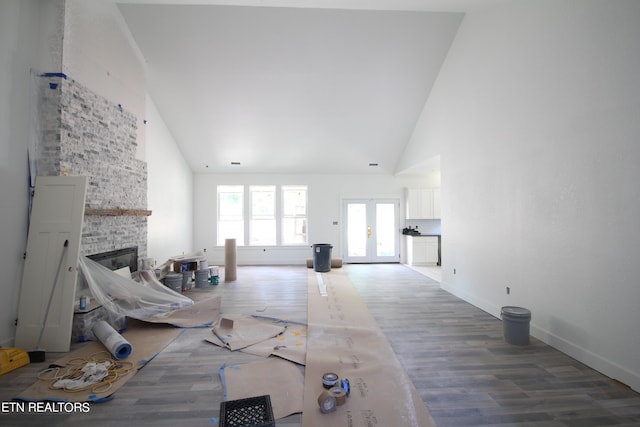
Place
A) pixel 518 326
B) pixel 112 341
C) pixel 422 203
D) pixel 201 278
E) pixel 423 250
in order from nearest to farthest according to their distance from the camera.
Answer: pixel 112 341 < pixel 518 326 < pixel 201 278 < pixel 423 250 < pixel 422 203

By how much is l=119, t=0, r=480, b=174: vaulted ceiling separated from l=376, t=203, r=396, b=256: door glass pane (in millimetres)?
1892

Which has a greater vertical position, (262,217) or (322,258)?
(262,217)

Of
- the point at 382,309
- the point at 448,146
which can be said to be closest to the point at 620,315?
the point at 382,309

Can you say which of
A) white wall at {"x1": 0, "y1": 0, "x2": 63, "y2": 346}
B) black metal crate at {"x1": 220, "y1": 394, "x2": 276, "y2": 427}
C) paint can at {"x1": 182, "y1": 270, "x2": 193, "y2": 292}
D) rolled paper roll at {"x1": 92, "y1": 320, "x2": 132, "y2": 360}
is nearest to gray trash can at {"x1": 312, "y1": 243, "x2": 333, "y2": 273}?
paint can at {"x1": 182, "y1": 270, "x2": 193, "y2": 292}

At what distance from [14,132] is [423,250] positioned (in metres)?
8.15

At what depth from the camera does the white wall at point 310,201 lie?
26.9ft

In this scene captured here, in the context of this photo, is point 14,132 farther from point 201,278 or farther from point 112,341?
point 201,278

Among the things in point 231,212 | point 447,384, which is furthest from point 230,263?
point 447,384

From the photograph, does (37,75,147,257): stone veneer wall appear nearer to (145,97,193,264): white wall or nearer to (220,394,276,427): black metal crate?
(145,97,193,264): white wall

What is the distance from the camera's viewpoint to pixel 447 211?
5.31 m

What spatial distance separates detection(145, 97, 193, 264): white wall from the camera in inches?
227

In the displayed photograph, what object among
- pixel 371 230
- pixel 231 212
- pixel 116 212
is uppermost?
pixel 231 212

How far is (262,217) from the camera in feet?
27.7

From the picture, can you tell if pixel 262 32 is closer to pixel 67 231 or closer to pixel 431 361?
pixel 67 231
